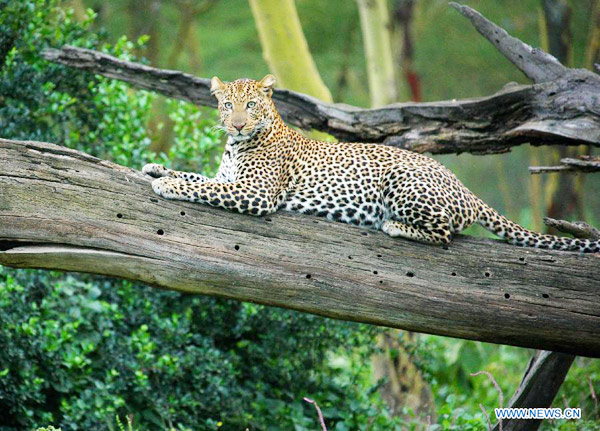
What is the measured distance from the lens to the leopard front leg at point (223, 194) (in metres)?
6.38

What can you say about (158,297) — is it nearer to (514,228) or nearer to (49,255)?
(49,255)

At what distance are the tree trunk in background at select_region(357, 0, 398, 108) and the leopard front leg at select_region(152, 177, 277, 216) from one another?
734cm

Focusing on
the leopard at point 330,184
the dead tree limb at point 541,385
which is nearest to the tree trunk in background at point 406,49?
the leopard at point 330,184

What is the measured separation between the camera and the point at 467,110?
304 inches

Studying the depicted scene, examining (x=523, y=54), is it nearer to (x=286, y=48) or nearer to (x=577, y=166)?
(x=577, y=166)

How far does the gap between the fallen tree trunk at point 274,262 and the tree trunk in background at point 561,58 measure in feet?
29.5

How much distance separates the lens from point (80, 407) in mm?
8094

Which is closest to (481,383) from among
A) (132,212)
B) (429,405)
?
(429,405)

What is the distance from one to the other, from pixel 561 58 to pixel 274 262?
419 inches

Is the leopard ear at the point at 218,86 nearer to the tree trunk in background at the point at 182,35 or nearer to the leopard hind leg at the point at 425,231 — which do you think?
the leopard hind leg at the point at 425,231

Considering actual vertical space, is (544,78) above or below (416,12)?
below

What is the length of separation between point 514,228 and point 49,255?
4.13 metres

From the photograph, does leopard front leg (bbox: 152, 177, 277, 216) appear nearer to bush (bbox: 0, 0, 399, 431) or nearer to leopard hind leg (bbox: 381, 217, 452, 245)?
leopard hind leg (bbox: 381, 217, 452, 245)

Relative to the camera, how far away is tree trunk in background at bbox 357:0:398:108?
44.9 feet
